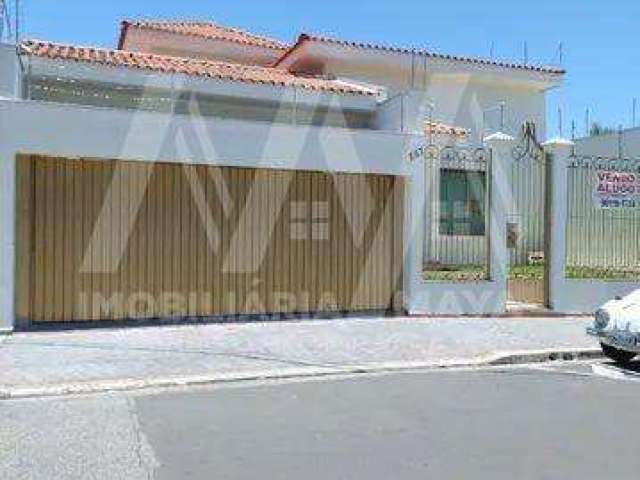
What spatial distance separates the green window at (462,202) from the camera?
15.4m

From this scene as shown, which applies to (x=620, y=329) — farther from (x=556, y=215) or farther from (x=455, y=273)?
(x=556, y=215)

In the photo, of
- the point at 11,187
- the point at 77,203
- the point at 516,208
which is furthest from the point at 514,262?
the point at 11,187

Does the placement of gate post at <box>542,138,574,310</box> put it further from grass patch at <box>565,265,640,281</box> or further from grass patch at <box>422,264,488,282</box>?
grass patch at <box>422,264,488,282</box>

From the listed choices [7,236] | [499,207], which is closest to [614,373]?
[499,207]

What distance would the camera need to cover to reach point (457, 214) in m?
15.8

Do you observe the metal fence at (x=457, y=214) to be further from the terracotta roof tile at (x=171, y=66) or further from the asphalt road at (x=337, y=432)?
the asphalt road at (x=337, y=432)

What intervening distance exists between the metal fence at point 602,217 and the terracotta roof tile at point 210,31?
11.4 metres

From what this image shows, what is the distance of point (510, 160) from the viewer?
617 inches

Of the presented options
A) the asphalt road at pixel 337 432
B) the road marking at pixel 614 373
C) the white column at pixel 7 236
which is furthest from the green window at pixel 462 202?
the white column at pixel 7 236

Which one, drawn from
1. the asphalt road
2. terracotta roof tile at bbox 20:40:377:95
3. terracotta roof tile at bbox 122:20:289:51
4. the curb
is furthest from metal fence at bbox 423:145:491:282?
terracotta roof tile at bbox 122:20:289:51

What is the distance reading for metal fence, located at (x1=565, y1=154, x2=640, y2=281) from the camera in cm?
1617

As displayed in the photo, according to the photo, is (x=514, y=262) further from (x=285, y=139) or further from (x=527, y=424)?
(x=527, y=424)

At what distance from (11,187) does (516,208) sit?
9015 mm

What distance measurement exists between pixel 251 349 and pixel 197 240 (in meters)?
2.95
